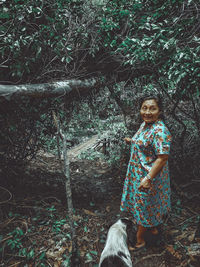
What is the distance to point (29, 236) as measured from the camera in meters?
2.61

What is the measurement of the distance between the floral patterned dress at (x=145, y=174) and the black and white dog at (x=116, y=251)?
1.00 feet

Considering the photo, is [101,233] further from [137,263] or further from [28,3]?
[28,3]

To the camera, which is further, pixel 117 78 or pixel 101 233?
pixel 117 78

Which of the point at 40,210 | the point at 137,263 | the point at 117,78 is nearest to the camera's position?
the point at 137,263

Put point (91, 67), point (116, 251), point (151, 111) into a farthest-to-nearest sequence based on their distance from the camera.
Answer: point (91, 67), point (151, 111), point (116, 251)

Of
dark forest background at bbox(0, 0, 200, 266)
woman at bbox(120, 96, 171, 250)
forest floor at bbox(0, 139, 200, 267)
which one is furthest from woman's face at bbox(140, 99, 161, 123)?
forest floor at bbox(0, 139, 200, 267)

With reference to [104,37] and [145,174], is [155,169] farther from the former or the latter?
[104,37]

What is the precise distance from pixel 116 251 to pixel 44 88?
7.70 ft

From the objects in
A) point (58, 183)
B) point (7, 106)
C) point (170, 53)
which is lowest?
point (58, 183)

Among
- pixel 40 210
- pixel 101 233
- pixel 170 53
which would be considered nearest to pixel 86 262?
pixel 101 233

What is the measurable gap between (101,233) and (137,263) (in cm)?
74

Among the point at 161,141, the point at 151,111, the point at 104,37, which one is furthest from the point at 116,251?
the point at 104,37

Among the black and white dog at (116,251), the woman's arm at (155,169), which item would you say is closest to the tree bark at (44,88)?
the woman's arm at (155,169)

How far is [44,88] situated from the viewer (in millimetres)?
2578
